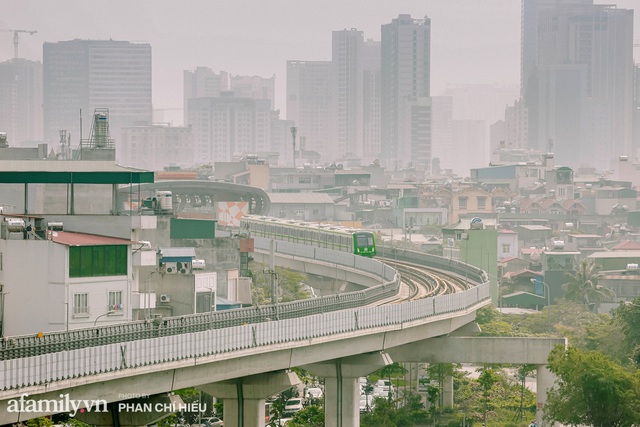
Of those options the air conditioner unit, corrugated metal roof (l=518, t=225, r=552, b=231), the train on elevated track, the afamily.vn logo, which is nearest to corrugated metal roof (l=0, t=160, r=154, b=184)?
the air conditioner unit

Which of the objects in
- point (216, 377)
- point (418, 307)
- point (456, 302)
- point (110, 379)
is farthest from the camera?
point (456, 302)

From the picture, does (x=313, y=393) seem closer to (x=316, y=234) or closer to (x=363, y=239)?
(x=363, y=239)

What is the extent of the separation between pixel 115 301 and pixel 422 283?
25265 mm

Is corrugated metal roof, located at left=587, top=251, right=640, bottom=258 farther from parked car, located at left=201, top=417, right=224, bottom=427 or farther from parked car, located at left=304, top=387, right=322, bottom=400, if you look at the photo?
parked car, located at left=201, top=417, right=224, bottom=427

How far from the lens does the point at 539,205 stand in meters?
147

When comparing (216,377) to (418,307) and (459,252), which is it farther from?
(459,252)

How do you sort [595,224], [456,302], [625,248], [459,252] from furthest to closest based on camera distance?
[595,224], [625,248], [459,252], [456,302]

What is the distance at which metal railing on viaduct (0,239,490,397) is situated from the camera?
31.1 meters

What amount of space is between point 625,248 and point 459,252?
73.0 feet

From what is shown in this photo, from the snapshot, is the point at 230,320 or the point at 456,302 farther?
the point at 456,302

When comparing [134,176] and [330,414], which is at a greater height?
[134,176]

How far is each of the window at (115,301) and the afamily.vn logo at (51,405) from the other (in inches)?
239

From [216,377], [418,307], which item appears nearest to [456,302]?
[418,307]

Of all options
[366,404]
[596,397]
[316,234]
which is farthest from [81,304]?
[316,234]
